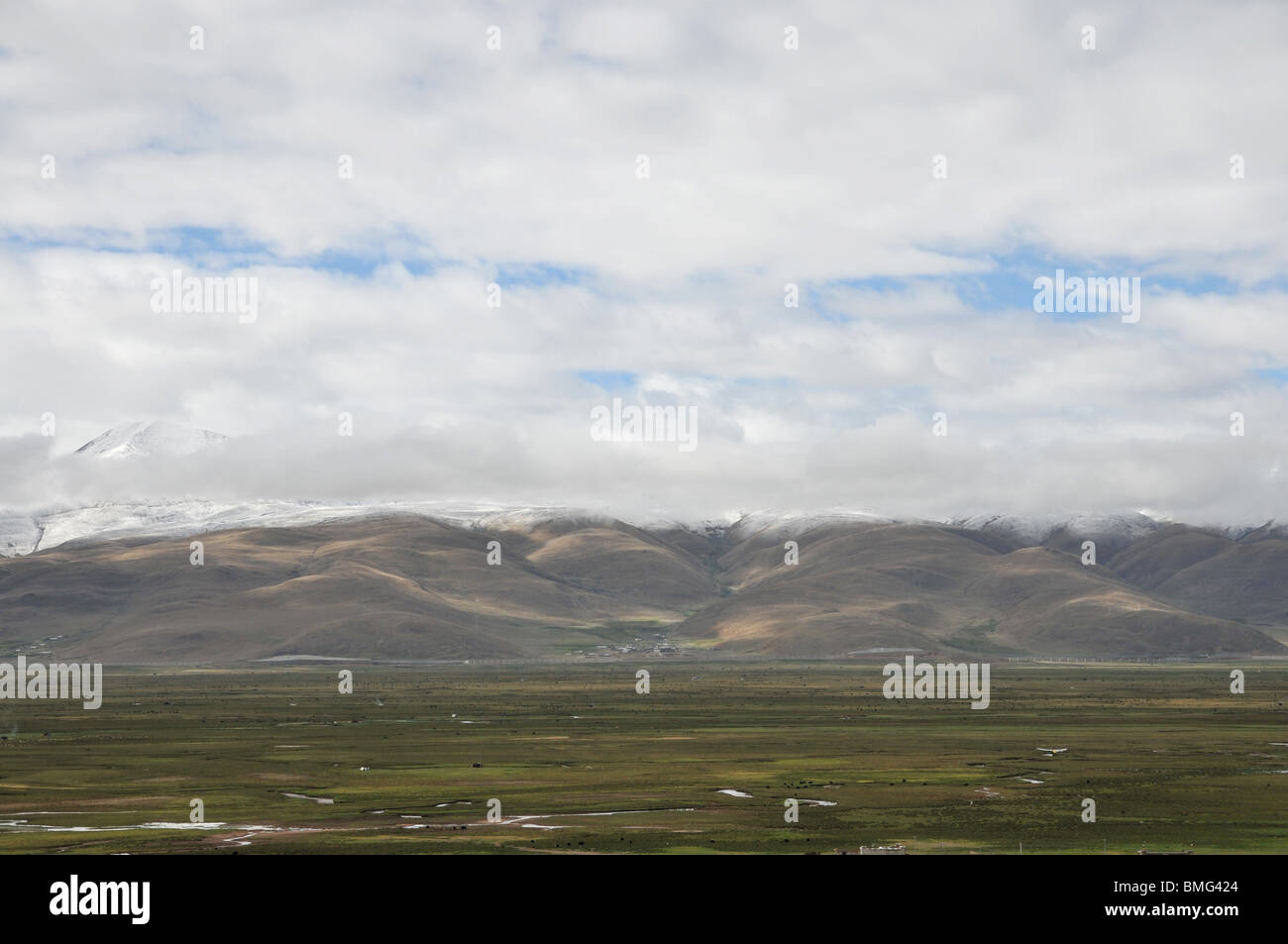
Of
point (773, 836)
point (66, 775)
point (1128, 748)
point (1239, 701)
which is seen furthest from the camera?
point (1239, 701)

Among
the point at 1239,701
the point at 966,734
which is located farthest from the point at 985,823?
the point at 1239,701

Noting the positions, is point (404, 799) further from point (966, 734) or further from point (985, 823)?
point (966, 734)

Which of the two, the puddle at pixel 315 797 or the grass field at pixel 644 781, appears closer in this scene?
the grass field at pixel 644 781

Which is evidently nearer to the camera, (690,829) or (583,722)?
(690,829)

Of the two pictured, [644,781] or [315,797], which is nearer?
[315,797]
